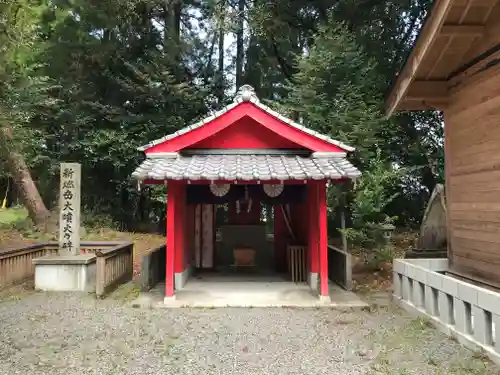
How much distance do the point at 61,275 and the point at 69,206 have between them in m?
1.55

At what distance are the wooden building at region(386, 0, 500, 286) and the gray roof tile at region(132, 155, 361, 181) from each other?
1.73 meters

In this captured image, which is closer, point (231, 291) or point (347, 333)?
point (347, 333)

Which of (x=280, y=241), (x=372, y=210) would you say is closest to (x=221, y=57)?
(x=280, y=241)

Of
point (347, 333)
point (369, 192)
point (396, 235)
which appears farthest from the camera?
point (396, 235)

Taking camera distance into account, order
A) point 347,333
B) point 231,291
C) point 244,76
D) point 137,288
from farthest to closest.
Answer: point 244,76
point 137,288
point 231,291
point 347,333

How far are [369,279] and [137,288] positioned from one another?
5939mm

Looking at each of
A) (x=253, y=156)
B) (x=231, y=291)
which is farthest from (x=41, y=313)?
(x=253, y=156)

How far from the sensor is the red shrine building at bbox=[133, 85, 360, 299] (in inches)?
303

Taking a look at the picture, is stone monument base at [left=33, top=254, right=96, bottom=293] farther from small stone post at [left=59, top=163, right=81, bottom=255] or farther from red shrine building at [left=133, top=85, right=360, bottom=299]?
red shrine building at [left=133, top=85, right=360, bottom=299]

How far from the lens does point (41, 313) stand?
7211mm

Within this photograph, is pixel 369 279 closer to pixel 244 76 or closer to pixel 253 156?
pixel 253 156

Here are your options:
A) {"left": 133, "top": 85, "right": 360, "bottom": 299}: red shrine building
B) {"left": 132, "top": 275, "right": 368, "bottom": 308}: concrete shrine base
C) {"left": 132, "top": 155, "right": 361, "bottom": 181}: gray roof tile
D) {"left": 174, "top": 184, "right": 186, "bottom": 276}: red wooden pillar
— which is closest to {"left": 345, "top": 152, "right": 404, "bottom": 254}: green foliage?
{"left": 133, "top": 85, "right": 360, "bottom": 299}: red shrine building

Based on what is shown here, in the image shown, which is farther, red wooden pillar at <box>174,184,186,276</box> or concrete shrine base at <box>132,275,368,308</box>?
red wooden pillar at <box>174,184,186,276</box>

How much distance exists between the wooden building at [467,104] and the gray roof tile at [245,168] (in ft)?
5.69
